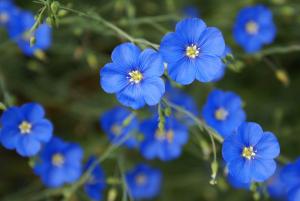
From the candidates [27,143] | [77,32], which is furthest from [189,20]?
[27,143]

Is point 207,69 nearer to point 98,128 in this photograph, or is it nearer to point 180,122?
point 180,122

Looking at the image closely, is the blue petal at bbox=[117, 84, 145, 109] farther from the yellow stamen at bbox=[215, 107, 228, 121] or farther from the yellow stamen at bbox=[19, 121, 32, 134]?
the yellow stamen at bbox=[215, 107, 228, 121]

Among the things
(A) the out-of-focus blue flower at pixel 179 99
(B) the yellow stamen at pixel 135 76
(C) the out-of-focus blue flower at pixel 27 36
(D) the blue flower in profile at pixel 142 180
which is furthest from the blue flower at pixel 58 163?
(B) the yellow stamen at pixel 135 76

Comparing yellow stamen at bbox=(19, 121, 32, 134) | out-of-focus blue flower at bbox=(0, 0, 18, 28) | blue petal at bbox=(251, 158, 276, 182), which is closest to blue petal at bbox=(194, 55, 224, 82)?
blue petal at bbox=(251, 158, 276, 182)

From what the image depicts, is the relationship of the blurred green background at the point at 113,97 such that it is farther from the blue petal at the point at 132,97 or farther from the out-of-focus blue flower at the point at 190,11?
the blue petal at the point at 132,97

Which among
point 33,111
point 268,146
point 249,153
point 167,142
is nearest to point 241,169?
point 249,153

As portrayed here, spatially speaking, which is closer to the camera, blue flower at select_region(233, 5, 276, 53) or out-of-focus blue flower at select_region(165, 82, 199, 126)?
out-of-focus blue flower at select_region(165, 82, 199, 126)
